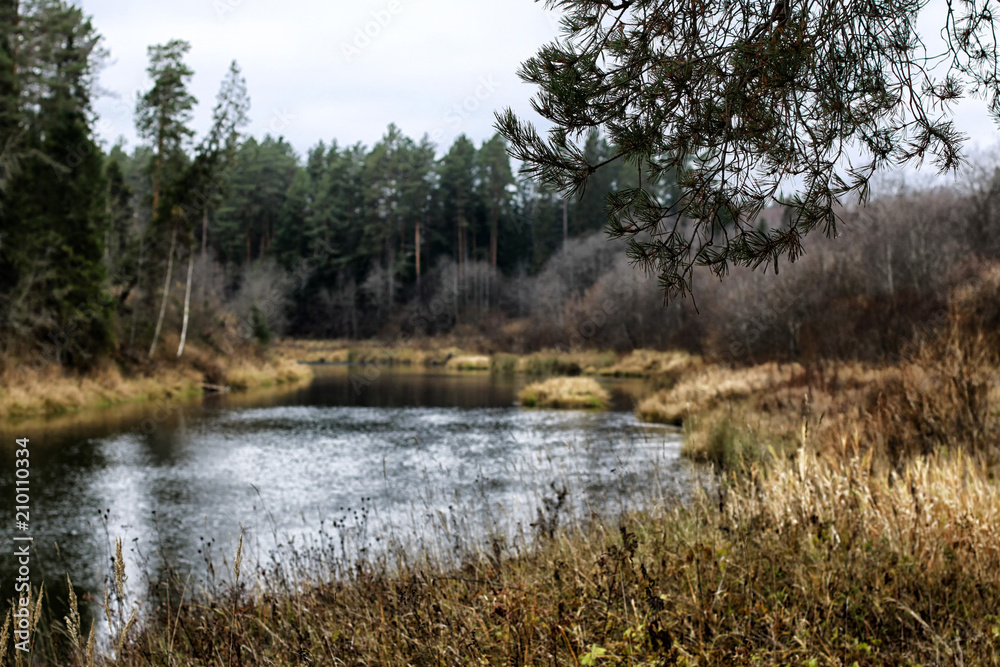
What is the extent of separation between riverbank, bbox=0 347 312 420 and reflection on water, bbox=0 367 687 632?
111cm

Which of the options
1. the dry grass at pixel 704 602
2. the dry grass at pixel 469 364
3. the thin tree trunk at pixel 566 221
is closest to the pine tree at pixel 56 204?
the dry grass at pixel 704 602

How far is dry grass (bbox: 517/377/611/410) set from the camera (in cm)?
2002

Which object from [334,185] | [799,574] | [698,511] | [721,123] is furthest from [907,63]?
[334,185]

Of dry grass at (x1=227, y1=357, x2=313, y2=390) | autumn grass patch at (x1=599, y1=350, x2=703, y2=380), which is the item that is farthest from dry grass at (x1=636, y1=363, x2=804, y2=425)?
dry grass at (x1=227, y1=357, x2=313, y2=390)

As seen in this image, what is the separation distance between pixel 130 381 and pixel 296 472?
12.0m

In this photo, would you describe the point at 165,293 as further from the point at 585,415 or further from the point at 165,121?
the point at 585,415

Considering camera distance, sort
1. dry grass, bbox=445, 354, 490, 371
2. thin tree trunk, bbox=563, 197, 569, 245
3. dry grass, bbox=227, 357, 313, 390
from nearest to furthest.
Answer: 1. dry grass, bbox=227, 357, 313, 390
2. dry grass, bbox=445, 354, 490, 371
3. thin tree trunk, bbox=563, 197, 569, 245

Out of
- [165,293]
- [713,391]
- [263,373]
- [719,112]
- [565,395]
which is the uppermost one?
[165,293]

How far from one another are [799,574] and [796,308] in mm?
20482

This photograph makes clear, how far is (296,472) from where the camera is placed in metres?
11.3

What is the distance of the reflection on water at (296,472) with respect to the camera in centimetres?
696

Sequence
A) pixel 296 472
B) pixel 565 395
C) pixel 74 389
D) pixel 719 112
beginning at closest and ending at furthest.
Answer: pixel 719 112, pixel 296 472, pixel 74 389, pixel 565 395

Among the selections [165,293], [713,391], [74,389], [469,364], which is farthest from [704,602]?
[469,364]

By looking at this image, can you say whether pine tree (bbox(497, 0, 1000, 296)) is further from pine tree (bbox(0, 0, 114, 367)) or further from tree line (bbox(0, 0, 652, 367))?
pine tree (bbox(0, 0, 114, 367))
